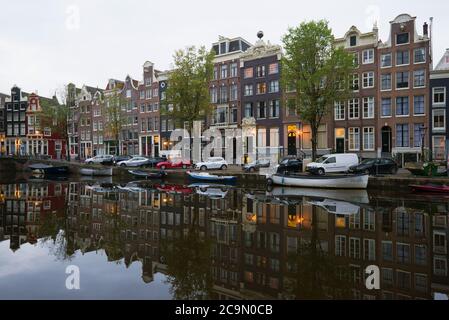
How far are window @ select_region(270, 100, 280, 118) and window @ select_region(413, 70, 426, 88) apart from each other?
17931 mm

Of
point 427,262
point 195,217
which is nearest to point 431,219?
point 427,262

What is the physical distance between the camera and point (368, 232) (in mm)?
13914

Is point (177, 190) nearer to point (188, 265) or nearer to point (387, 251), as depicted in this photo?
point (188, 265)

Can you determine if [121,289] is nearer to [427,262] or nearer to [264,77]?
[427,262]

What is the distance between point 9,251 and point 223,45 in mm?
50459

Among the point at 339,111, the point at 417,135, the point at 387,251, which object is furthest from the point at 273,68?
the point at 387,251

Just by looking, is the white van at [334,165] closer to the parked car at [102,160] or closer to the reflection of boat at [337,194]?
the reflection of boat at [337,194]

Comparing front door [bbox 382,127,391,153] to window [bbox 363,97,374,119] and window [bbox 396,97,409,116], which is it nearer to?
window [bbox 396,97,409,116]

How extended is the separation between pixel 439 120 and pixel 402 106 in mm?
4378

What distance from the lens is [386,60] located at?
139 feet

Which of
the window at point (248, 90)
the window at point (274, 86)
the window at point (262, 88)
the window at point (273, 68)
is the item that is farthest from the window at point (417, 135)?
the window at point (248, 90)

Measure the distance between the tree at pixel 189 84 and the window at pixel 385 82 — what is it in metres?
22.2

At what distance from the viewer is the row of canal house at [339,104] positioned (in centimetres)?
4003

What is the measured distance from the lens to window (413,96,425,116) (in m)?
40.1
